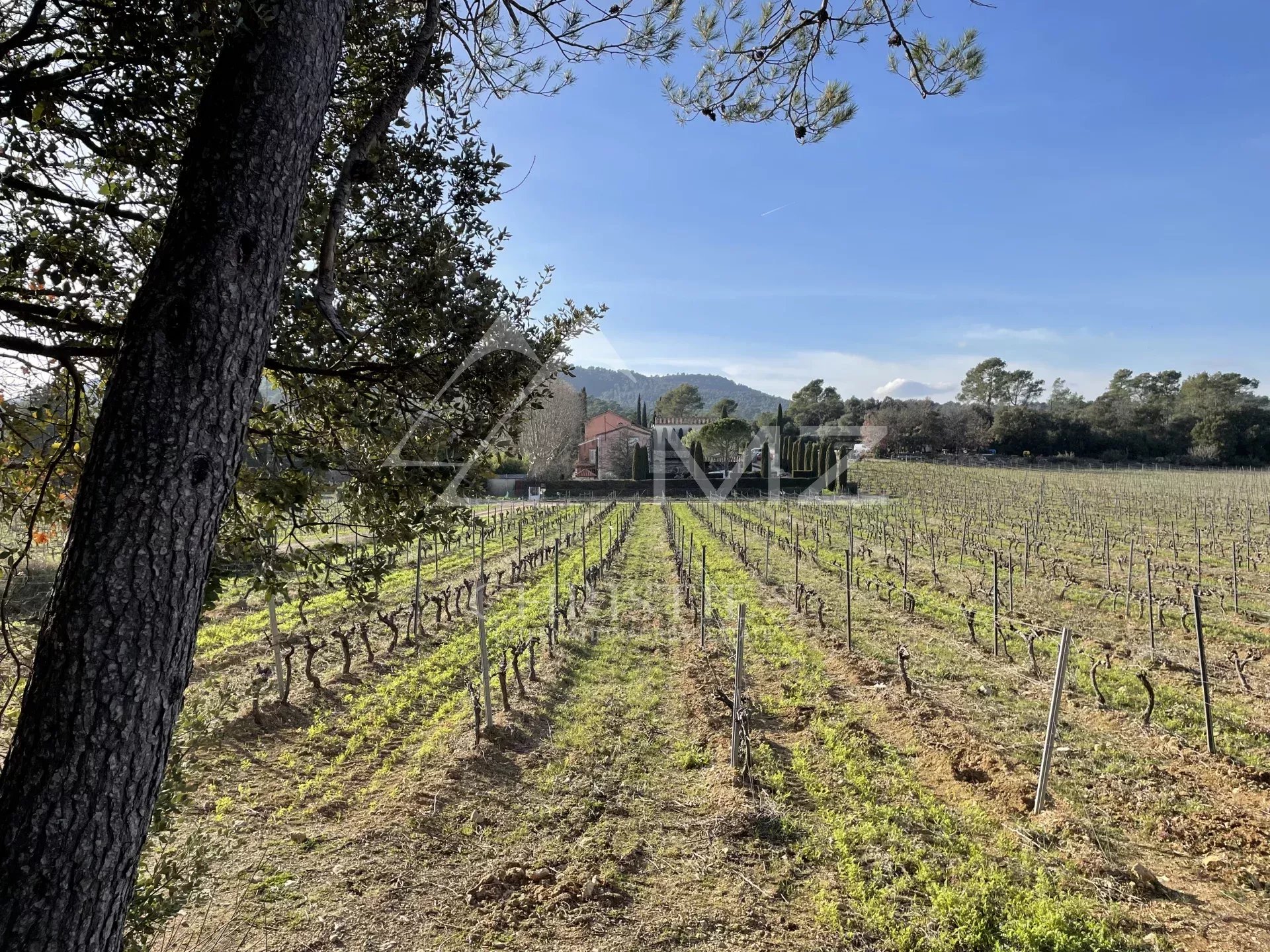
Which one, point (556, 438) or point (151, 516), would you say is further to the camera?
point (556, 438)

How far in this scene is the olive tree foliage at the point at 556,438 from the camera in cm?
3397

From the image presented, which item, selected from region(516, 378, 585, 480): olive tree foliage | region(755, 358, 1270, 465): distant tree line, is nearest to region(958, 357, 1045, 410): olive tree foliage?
region(755, 358, 1270, 465): distant tree line

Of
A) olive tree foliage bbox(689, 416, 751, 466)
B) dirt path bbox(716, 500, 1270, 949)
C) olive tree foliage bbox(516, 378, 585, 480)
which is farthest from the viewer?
olive tree foliage bbox(689, 416, 751, 466)

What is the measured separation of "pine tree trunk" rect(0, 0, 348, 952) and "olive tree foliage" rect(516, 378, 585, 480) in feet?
91.9

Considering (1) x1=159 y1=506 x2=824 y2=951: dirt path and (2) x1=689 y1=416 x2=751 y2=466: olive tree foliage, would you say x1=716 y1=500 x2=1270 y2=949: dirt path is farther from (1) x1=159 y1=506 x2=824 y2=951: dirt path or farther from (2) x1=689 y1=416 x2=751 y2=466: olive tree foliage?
(2) x1=689 y1=416 x2=751 y2=466: olive tree foliage

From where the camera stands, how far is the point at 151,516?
1563mm

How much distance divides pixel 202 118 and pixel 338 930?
4.03m

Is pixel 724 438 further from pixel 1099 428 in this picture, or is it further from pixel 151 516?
pixel 151 516

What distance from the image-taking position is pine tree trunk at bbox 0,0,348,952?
4.68 feet

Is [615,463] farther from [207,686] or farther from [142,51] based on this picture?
[142,51]

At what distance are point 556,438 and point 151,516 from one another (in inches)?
1452

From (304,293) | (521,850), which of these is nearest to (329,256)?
(304,293)

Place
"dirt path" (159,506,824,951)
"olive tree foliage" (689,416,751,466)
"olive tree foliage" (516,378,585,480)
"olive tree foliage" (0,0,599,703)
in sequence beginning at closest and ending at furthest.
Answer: "olive tree foliage" (0,0,599,703) < "dirt path" (159,506,824,951) < "olive tree foliage" (516,378,585,480) < "olive tree foliage" (689,416,751,466)

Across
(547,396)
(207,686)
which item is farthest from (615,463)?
(547,396)
